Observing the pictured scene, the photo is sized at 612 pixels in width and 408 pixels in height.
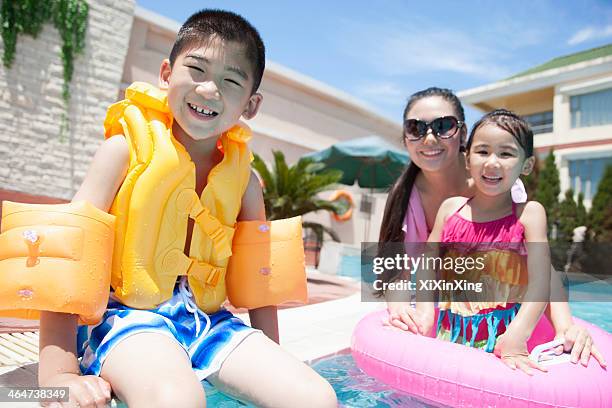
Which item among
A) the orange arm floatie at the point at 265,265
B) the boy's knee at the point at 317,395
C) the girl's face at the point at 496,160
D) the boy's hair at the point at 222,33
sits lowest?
the boy's knee at the point at 317,395

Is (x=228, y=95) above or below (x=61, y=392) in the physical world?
above

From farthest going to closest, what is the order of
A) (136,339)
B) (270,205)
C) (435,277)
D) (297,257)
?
(270,205) → (435,277) → (297,257) → (136,339)

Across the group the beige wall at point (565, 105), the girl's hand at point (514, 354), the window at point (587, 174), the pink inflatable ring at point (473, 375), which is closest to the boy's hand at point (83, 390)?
the pink inflatable ring at point (473, 375)

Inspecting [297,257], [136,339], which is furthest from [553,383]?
[136,339]

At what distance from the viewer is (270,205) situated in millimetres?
8555

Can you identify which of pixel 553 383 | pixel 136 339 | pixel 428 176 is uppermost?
pixel 428 176

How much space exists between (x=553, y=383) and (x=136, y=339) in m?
1.80

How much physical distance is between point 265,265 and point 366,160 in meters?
9.20

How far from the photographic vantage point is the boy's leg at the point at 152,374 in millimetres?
1436

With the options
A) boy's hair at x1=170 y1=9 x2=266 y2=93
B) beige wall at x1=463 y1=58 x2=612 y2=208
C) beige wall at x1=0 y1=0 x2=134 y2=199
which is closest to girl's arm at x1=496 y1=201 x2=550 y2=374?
boy's hair at x1=170 y1=9 x2=266 y2=93

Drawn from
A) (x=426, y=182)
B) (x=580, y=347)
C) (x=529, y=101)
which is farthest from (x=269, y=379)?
(x=529, y=101)

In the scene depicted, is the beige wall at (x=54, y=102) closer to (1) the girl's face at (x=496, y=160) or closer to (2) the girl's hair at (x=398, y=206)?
(2) the girl's hair at (x=398, y=206)

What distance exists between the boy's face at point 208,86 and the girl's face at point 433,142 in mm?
1370

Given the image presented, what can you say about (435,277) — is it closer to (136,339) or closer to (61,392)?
(136,339)
